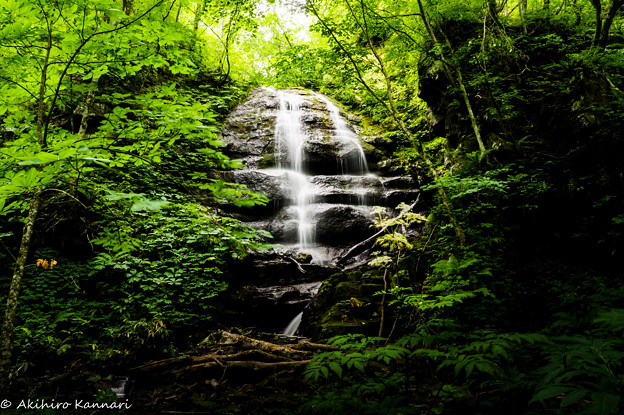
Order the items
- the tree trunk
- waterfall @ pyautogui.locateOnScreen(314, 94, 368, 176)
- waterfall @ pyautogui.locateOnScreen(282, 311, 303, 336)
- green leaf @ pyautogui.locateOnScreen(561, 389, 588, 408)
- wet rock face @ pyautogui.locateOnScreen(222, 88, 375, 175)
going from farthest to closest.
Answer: wet rock face @ pyautogui.locateOnScreen(222, 88, 375, 175), waterfall @ pyautogui.locateOnScreen(314, 94, 368, 176), waterfall @ pyautogui.locateOnScreen(282, 311, 303, 336), the tree trunk, green leaf @ pyautogui.locateOnScreen(561, 389, 588, 408)

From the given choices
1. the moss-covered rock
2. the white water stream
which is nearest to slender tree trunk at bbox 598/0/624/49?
the moss-covered rock

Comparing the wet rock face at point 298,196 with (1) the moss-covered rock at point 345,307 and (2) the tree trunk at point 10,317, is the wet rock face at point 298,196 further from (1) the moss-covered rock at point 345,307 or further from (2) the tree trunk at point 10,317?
(2) the tree trunk at point 10,317

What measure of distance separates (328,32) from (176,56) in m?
3.88

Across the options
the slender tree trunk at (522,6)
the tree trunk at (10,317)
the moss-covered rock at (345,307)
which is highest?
the slender tree trunk at (522,6)

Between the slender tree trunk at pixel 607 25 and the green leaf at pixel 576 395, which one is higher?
the slender tree trunk at pixel 607 25

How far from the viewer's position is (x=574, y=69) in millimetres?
5539

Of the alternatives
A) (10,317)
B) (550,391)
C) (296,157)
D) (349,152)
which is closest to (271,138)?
(296,157)

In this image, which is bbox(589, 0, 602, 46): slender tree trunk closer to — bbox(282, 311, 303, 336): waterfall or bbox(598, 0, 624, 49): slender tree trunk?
bbox(598, 0, 624, 49): slender tree trunk

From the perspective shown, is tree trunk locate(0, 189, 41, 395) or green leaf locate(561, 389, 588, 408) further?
tree trunk locate(0, 189, 41, 395)

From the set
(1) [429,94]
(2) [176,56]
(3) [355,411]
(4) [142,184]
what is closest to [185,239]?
(4) [142,184]

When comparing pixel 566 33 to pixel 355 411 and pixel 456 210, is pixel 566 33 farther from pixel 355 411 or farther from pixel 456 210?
pixel 355 411

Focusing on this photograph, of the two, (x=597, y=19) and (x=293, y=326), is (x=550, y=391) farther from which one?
(x=597, y=19)

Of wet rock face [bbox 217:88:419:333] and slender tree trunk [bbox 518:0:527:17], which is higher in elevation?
slender tree trunk [bbox 518:0:527:17]

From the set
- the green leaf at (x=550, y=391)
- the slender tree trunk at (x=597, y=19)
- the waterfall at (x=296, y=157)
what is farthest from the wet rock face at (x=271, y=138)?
the green leaf at (x=550, y=391)
